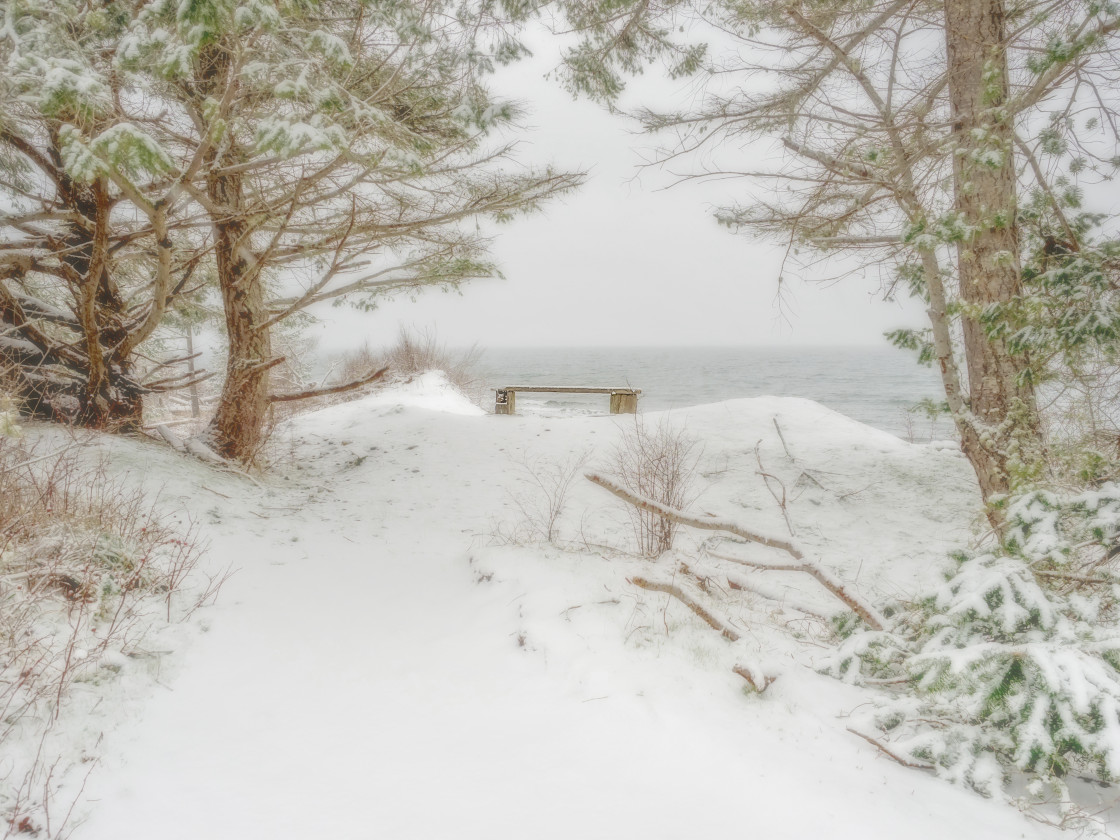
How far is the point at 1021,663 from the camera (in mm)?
2275

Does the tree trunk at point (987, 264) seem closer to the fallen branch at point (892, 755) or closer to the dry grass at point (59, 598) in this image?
the fallen branch at point (892, 755)

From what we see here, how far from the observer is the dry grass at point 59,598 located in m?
2.18

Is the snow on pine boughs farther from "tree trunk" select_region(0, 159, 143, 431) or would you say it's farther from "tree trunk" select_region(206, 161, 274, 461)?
"tree trunk" select_region(0, 159, 143, 431)

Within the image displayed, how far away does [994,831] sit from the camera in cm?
208

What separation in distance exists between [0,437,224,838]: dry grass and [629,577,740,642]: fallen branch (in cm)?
292

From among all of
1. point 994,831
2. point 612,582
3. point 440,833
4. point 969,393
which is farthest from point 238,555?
point 969,393

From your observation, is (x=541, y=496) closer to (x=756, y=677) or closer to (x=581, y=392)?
(x=756, y=677)

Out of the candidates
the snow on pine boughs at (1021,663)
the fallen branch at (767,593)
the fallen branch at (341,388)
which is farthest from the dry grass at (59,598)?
the fallen branch at (767,593)

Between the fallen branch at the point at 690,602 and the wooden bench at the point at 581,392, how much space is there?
28.1ft

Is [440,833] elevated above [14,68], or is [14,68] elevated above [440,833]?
[14,68]

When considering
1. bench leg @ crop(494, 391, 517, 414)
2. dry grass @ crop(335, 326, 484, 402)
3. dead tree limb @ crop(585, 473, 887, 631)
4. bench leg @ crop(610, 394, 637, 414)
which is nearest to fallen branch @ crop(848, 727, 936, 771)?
dead tree limb @ crop(585, 473, 887, 631)

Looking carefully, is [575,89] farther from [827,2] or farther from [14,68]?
[14,68]

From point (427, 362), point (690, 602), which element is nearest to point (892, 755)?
point (690, 602)

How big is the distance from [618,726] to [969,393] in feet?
14.8
